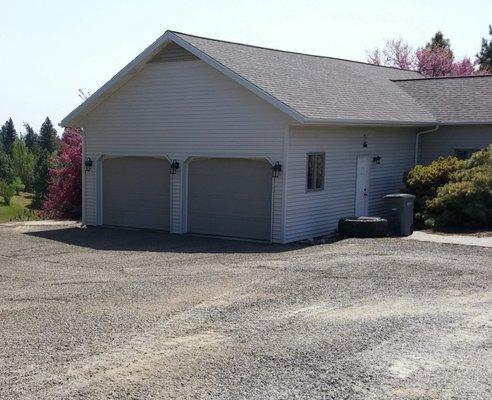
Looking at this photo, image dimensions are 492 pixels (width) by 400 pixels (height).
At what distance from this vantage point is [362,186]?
20375mm

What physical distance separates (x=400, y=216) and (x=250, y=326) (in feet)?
32.7

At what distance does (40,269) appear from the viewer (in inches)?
535

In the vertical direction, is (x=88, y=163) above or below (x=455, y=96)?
below

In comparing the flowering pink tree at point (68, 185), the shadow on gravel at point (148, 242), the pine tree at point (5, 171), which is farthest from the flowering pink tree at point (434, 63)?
the pine tree at point (5, 171)

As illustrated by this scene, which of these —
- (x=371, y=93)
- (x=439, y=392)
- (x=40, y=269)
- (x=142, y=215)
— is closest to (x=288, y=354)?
(x=439, y=392)

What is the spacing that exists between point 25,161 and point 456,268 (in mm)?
60568

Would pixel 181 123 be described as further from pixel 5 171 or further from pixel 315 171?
pixel 5 171

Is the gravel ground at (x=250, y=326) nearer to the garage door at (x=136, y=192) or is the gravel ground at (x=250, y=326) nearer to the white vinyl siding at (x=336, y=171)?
the white vinyl siding at (x=336, y=171)

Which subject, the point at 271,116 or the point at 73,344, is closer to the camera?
the point at 73,344

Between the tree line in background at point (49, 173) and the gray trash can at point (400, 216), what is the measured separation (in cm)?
1192

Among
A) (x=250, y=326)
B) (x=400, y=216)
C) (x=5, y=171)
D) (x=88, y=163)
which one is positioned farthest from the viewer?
(x=5, y=171)

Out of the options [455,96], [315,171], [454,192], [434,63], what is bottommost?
[454,192]

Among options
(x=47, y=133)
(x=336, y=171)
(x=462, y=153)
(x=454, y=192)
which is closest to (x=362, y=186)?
(x=336, y=171)

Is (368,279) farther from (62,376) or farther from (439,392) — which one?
(62,376)
